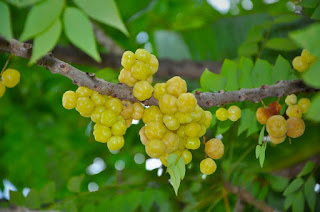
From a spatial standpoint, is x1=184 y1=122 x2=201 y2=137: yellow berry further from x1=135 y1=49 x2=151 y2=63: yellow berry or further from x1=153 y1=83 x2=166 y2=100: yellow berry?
x1=135 y1=49 x2=151 y2=63: yellow berry

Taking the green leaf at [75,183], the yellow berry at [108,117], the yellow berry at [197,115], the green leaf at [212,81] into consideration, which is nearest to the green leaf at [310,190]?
the green leaf at [212,81]

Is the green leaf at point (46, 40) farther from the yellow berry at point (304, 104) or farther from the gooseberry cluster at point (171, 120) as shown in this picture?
the yellow berry at point (304, 104)

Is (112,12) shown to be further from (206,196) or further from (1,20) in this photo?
(206,196)

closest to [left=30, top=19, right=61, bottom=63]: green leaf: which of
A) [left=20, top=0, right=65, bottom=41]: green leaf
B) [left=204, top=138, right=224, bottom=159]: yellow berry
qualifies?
[left=20, top=0, right=65, bottom=41]: green leaf

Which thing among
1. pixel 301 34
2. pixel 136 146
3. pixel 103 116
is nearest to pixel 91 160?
pixel 136 146

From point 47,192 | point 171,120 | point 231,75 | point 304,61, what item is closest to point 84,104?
point 171,120

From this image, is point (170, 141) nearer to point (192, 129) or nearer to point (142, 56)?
point (192, 129)
